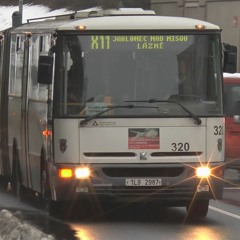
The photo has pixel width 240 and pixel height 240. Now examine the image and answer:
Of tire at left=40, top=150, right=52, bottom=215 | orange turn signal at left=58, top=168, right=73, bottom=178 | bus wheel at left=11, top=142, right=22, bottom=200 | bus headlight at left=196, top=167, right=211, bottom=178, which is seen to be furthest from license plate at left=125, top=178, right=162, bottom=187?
bus wheel at left=11, top=142, right=22, bottom=200

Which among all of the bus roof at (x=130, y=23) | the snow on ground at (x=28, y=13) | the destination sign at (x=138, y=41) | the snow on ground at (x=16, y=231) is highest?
the snow on ground at (x=28, y=13)

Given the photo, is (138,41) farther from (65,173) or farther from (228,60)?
(65,173)

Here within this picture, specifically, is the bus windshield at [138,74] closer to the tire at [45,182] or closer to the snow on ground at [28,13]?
the tire at [45,182]

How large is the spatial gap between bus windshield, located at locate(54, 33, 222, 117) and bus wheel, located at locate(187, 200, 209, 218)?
1.54m

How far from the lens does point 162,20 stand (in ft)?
43.5

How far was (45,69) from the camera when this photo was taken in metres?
12.8

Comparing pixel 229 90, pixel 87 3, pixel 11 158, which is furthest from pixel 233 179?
pixel 87 3

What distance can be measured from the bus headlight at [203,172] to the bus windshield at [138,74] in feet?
2.46

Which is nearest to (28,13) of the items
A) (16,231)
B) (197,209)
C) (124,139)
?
(197,209)

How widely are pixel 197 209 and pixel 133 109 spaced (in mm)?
2003

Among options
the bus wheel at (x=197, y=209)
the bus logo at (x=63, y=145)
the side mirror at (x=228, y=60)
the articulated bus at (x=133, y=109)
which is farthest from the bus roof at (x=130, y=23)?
the bus wheel at (x=197, y=209)

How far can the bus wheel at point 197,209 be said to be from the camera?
13.8 metres

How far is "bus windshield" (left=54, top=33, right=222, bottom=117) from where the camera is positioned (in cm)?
1288

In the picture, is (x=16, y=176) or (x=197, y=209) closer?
(x=197, y=209)
